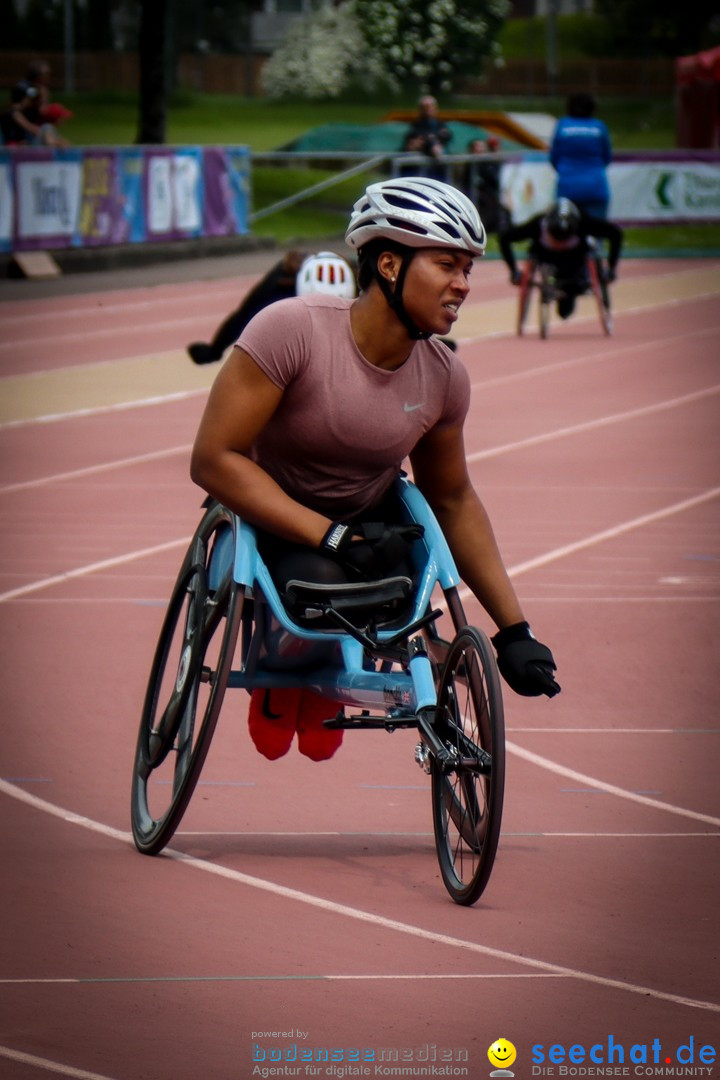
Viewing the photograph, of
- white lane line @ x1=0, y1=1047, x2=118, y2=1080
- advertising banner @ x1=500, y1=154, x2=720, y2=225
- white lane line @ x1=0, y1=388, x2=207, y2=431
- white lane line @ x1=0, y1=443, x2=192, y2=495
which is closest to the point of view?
white lane line @ x1=0, y1=1047, x2=118, y2=1080

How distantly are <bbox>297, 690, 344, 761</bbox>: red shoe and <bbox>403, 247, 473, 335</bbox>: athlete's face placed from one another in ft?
3.51

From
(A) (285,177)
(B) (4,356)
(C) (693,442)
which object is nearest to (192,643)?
(C) (693,442)

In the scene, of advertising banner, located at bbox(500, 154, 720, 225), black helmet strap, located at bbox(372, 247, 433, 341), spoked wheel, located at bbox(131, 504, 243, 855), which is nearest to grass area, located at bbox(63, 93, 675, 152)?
advertising banner, located at bbox(500, 154, 720, 225)

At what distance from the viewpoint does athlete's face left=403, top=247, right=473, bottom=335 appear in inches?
210

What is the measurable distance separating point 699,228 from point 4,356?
65.2 ft

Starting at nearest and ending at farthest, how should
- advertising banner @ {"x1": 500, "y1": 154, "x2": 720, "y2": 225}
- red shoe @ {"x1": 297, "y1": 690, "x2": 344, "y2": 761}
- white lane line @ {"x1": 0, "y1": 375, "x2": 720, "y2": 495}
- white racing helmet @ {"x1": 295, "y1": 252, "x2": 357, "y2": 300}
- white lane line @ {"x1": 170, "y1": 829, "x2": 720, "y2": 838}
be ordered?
red shoe @ {"x1": 297, "y1": 690, "x2": 344, "y2": 761}
white lane line @ {"x1": 170, "y1": 829, "x2": 720, "y2": 838}
white racing helmet @ {"x1": 295, "y1": 252, "x2": 357, "y2": 300}
white lane line @ {"x1": 0, "y1": 375, "x2": 720, "y2": 495}
advertising banner @ {"x1": 500, "y1": 154, "x2": 720, "y2": 225}

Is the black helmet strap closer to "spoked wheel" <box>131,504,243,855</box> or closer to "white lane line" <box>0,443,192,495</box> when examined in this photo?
"spoked wheel" <box>131,504,243,855</box>

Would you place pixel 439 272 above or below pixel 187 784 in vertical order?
above

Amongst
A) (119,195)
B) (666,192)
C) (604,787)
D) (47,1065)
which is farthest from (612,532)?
(666,192)

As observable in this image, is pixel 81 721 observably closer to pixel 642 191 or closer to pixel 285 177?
pixel 642 191

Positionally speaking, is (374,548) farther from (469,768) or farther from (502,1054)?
(502,1054)

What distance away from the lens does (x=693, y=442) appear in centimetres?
1548

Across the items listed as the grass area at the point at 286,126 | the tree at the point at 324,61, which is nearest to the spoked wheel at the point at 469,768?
the grass area at the point at 286,126

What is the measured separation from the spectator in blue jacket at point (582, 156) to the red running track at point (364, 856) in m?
9.44
